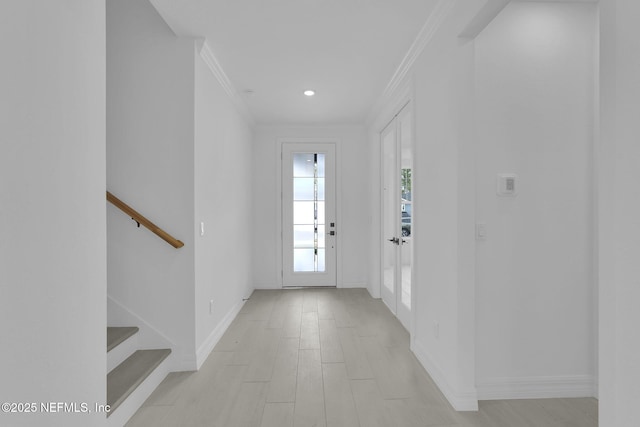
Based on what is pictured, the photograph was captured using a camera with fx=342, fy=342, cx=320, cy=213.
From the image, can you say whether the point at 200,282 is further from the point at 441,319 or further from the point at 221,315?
the point at 441,319

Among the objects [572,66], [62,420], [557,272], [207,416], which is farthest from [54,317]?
[572,66]

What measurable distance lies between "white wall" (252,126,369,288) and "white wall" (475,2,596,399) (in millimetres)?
3128

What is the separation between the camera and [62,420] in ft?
4.03

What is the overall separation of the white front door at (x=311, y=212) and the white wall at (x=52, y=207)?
12.9ft

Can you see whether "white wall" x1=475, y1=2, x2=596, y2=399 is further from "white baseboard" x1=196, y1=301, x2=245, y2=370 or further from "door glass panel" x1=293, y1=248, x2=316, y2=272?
"door glass panel" x1=293, y1=248, x2=316, y2=272

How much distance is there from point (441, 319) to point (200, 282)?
187cm

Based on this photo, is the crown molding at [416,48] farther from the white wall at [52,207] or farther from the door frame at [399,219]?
the white wall at [52,207]

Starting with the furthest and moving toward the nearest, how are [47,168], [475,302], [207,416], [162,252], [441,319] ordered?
[162,252] → [441,319] → [475,302] → [207,416] → [47,168]

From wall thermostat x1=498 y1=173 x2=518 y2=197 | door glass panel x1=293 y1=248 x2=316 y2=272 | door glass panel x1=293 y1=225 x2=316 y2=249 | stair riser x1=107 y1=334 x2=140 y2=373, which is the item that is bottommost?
stair riser x1=107 y1=334 x2=140 y2=373

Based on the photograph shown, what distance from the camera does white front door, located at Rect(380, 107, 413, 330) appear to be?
3.79m

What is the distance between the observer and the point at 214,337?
3.14m

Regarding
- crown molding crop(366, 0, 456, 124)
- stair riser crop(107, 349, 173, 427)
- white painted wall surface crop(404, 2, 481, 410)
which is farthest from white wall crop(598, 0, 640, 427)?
stair riser crop(107, 349, 173, 427)

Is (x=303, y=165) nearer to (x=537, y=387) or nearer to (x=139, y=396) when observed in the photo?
(x=139, y=396)

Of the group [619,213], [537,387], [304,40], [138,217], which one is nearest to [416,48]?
[304,40]
